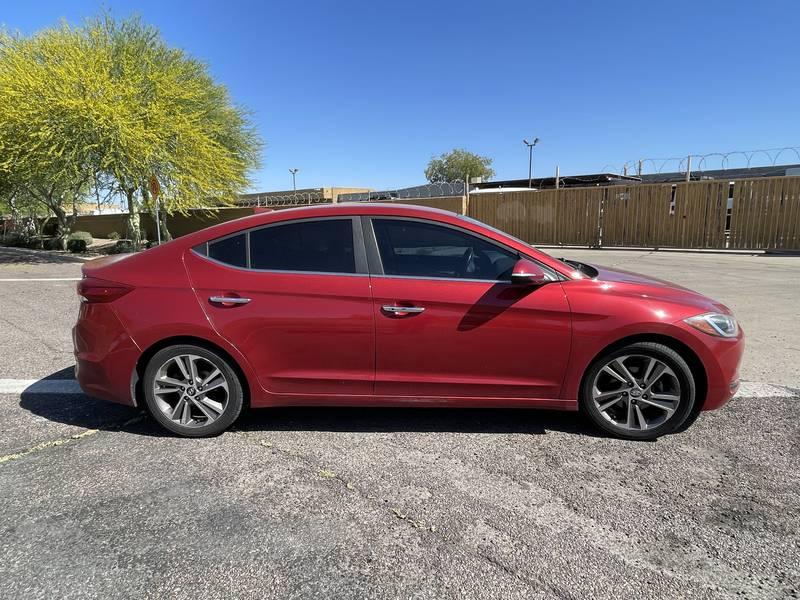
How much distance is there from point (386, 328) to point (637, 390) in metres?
1.78

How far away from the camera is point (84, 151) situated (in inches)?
599

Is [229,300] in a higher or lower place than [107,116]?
lower

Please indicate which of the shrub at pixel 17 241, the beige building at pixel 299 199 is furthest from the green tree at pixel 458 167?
the shrub at pixel 17 241

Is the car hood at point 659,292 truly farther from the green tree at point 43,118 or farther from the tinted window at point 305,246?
the green tree at point 43,118

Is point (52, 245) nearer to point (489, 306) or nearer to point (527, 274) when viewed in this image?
point (489, 306)

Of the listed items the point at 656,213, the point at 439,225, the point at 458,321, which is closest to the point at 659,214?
the point at 656,213

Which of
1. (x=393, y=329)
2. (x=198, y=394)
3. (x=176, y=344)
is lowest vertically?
(x=198, y=394)

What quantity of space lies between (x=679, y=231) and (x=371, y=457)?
70.2ft

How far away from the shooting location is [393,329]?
3457 millimetres

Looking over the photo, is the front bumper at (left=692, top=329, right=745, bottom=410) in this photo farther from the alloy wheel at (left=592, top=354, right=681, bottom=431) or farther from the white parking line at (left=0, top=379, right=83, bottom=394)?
the white parking line at (left=0, top=379, right=83, bottom=394)

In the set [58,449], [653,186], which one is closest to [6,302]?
[58,449]

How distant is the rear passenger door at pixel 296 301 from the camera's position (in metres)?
3.49

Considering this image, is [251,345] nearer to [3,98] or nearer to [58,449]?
[58,449]

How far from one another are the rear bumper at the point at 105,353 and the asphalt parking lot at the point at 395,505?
34 centimetres
